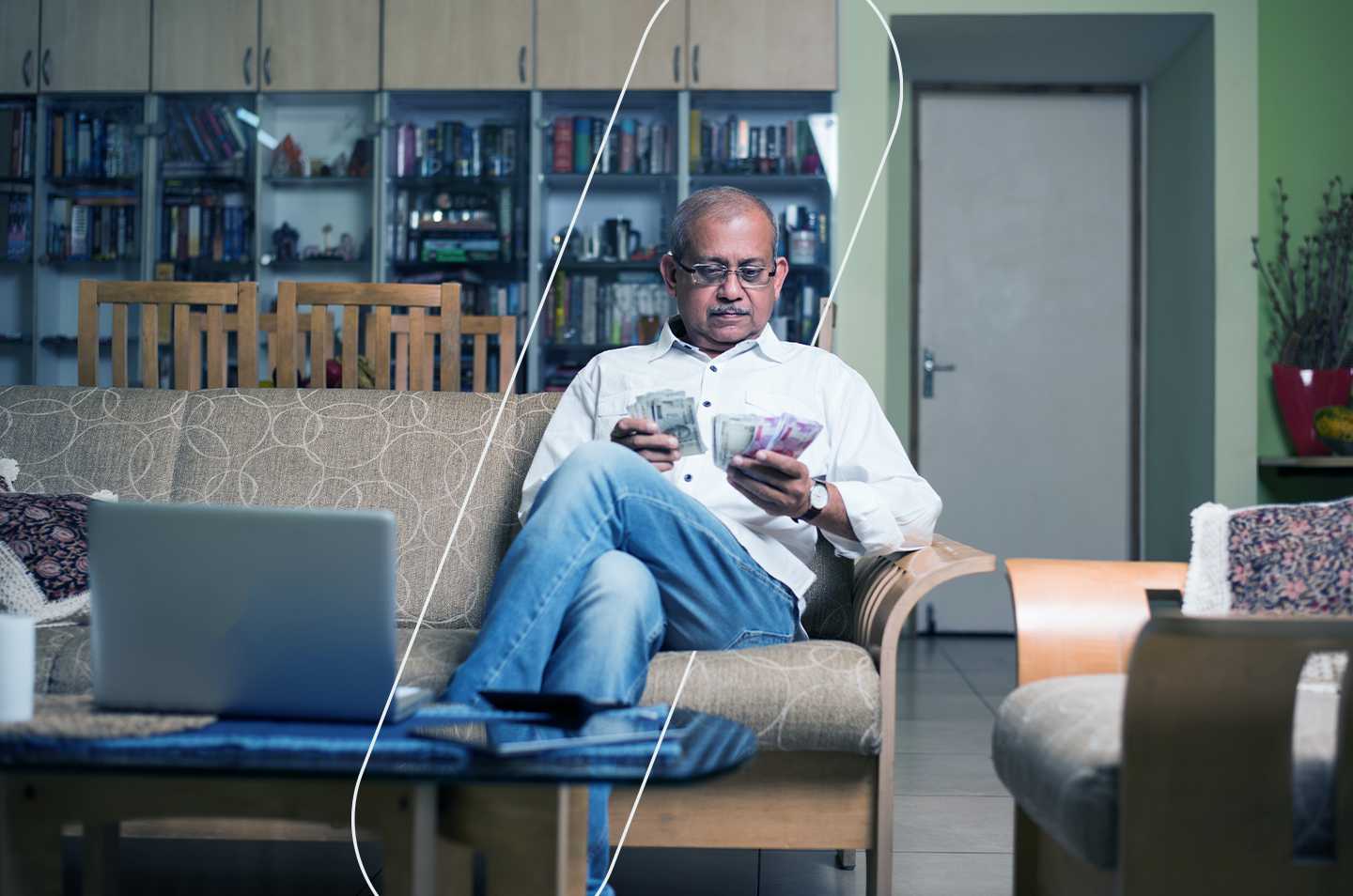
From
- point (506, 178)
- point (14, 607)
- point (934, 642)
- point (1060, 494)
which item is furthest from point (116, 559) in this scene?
point (1060, 494)

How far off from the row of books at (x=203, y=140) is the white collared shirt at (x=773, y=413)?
9.81 feet

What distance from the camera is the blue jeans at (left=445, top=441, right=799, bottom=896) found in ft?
4.82

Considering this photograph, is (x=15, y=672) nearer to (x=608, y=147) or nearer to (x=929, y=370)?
(x=608, y=147)

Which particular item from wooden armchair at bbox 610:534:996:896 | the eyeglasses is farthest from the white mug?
the eyeglasses

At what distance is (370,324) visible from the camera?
3117mm

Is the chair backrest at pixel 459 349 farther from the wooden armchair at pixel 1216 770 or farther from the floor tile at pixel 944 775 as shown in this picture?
the wooden armchair at pixel 1216 770

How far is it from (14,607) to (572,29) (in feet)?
10.3

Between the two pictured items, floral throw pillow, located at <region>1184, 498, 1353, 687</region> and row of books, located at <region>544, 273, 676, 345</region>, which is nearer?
floral throw pillow, located at <region>1184, 498, 1353, 687</region>

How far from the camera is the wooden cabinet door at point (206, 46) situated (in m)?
4.56

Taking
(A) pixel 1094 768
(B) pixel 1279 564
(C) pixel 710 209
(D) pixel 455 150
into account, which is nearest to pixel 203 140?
(D) pixel 455 150

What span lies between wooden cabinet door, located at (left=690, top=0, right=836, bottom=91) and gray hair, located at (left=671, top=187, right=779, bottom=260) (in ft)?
7.99

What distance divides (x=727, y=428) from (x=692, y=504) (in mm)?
120

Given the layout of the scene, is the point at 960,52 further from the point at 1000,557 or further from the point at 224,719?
the point at 224,719

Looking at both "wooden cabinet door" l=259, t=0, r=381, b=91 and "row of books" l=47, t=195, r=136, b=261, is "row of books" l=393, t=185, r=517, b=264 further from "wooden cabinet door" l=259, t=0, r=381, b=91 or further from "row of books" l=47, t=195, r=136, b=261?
"row of books" l=47, t=195, r=136, b=261
